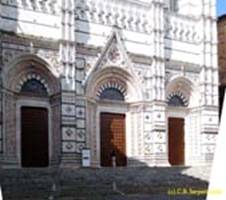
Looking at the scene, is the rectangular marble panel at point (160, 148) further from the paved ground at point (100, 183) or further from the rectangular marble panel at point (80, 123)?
the rectangular marble panel at point (80, 123)

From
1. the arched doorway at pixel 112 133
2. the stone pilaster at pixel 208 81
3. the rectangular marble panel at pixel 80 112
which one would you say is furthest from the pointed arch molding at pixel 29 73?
the stone pilaster at pixel 208 81

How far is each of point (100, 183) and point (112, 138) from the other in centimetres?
586

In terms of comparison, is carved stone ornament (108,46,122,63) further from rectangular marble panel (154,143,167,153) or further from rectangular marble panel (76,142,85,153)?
rectangular marble panel (154,143,167,153)

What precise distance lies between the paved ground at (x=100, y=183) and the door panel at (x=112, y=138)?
102 inches

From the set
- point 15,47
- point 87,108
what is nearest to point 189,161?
point 87,108

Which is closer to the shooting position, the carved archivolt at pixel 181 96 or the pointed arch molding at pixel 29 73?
the pointed arch molding at pixel 29 73

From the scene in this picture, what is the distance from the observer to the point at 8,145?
1969 centimetres

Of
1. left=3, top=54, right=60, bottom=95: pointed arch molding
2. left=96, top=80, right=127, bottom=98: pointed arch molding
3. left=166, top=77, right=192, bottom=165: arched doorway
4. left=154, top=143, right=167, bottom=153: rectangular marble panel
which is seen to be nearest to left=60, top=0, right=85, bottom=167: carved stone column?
left=3, top=54, right=60, bottom=95: pointed arch molding

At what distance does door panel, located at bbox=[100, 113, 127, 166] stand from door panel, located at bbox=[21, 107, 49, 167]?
292cm

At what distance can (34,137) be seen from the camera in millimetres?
20938

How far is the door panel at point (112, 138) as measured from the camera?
909 inches

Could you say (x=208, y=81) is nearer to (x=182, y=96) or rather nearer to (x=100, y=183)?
(x=182, y=96)

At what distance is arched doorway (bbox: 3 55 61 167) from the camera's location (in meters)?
20.1

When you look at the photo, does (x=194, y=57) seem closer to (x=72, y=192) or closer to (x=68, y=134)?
(x=68, y=134)
